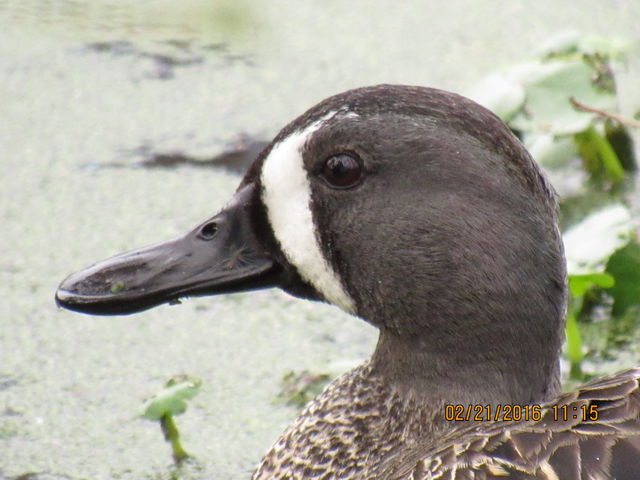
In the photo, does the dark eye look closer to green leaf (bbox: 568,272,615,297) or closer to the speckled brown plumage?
the speckled brown plumage

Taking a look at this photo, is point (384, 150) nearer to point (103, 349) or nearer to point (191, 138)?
point (103, 349)

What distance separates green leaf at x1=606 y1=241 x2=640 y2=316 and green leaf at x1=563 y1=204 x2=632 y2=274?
30 mm

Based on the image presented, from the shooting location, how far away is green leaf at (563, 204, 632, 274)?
271cm

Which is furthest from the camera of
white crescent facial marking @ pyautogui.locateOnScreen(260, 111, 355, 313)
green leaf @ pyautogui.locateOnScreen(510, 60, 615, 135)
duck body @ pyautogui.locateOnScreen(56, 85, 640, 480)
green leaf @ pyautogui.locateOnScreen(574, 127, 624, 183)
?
green leaf @ pyautogui.locateOnScreen(574, 127, 624, 183)

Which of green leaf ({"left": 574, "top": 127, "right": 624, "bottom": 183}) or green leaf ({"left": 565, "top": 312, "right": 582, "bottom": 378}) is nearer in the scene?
green leaf ({"left": 565, "top": 312, "right": 582, "bottom": 378})

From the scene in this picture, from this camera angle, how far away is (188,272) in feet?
6.62

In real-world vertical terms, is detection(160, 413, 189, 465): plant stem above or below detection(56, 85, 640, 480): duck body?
below

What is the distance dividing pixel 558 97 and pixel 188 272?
61.6 inches

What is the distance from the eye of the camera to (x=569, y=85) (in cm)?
332

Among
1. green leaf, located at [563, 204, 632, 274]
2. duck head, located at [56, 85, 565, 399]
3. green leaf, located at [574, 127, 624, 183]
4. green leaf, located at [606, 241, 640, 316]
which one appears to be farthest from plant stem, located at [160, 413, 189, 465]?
green leaf, located at [574, 127, 624, 183]

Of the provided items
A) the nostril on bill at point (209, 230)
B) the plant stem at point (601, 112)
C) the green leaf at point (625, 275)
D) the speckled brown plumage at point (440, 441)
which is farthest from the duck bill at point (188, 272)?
the plant stem at point (601, 112)

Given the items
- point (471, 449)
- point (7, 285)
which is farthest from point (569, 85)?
point (471, 449)

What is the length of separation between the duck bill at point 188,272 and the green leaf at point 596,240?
915mm

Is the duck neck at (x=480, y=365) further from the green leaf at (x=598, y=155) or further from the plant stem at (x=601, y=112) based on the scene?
the green leaf at (x=598, y=155)
